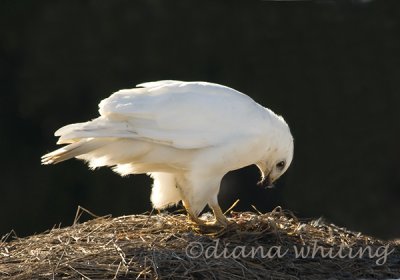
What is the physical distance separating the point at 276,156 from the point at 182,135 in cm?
82

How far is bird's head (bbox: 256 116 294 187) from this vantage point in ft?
20.7

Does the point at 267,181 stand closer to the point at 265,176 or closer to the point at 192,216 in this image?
the point at 265,176

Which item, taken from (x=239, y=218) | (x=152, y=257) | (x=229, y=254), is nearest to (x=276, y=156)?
(x=239, y=218)

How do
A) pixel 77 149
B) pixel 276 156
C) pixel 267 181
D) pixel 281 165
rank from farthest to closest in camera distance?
pixel 267 181, pixel 281 165, pixel 276 156, pixel 77 149

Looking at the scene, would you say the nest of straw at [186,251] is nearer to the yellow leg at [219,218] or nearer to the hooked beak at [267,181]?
the yellow leg at [219,218]

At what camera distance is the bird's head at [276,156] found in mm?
6324

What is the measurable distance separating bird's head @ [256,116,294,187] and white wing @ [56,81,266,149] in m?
0.23

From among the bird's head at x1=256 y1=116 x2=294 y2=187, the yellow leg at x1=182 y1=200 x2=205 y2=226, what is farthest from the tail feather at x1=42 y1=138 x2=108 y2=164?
the bird's head at x1=256 y1=116 x2=294 y2=187

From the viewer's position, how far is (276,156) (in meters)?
6.41

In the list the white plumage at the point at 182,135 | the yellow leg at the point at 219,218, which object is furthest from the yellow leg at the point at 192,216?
the yellow leg at the point at 219,218

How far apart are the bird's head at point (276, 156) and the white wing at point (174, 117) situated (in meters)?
0.23

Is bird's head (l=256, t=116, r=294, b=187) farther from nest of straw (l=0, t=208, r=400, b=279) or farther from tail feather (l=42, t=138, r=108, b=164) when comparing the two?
tail feather (l=42, t=138, r=108, b=164)

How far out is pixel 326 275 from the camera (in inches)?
209

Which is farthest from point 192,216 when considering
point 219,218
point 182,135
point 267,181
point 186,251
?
point 186,251
